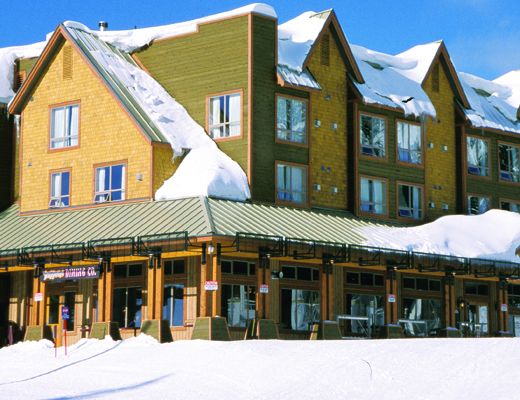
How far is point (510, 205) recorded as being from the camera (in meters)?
62.6

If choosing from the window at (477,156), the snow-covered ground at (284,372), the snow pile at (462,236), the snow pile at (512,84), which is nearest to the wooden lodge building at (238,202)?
the snow pile at (462,236)

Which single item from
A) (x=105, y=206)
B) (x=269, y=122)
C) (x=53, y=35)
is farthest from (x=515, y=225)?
(x=53, y=35)

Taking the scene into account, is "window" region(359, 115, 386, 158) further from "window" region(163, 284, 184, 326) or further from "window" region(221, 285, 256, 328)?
"window" region(163, 284, 184, 326)

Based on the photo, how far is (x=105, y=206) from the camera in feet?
169

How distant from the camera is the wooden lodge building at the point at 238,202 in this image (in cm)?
4756

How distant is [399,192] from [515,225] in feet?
18.6

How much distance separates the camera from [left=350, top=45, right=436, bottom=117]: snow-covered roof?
185ft

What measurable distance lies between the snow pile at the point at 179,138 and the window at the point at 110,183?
2.25m

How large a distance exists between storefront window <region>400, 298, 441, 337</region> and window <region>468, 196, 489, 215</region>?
623cm

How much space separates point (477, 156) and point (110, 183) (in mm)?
19919

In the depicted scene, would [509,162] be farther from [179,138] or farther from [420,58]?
[179,138]

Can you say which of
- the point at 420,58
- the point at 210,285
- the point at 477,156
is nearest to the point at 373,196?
the point at 477,156

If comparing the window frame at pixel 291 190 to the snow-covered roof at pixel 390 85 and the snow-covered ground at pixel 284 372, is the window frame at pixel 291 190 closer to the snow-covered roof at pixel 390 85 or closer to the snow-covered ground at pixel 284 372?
the snow-covered roof at pixel 390 85

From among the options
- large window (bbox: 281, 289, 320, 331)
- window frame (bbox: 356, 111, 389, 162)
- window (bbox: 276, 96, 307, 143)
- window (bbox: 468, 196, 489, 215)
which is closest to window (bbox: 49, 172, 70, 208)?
window (bbox: 276, 96, 307, 143)
